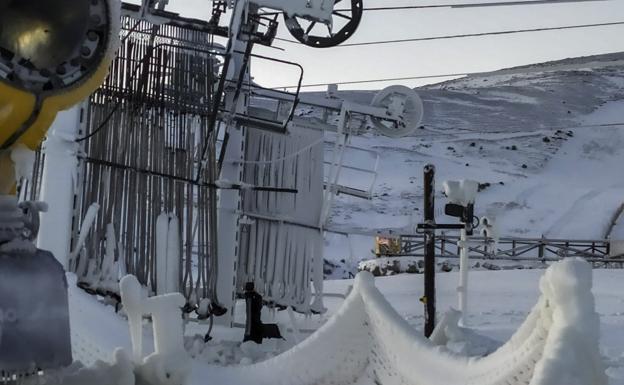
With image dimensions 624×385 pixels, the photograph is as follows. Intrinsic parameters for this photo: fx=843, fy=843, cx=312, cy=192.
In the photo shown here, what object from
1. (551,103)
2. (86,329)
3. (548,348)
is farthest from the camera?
(551,103)

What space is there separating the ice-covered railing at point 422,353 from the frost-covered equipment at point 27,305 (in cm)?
33

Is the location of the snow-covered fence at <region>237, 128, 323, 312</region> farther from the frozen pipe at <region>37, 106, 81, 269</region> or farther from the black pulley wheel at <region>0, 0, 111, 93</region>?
the black pulley wheel at <region>0, 0, 111, 93</region>

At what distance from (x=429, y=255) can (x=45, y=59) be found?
5451 millimetres

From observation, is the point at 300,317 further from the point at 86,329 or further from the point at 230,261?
the point at 86,329

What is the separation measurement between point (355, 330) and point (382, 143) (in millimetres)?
42792

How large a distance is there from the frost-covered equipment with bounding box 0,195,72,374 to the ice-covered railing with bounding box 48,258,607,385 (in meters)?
0.33

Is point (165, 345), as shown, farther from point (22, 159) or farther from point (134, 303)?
point (22, 159)

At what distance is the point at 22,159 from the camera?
8.97ft

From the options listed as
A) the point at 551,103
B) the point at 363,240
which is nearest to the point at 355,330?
the point at 363,240

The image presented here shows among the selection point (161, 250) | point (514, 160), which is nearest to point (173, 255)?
point (161, 250)

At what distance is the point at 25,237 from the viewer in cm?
279

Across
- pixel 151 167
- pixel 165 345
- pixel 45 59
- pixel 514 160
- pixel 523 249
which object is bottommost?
pixel 523 249

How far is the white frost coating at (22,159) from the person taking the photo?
8.93 feet

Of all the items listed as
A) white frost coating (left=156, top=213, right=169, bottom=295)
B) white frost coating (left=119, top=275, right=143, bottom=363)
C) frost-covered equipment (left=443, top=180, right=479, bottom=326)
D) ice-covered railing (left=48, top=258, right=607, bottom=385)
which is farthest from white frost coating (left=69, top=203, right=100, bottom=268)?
white frost coating (left=119, top=275, right=143, bottom=363)
